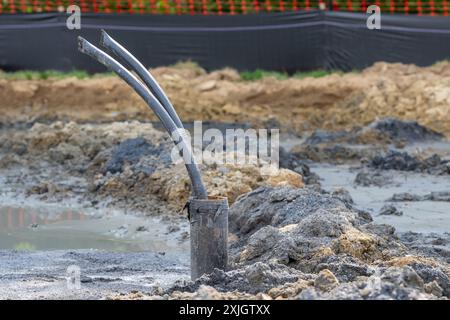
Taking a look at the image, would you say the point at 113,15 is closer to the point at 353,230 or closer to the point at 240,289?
the point at 353,230

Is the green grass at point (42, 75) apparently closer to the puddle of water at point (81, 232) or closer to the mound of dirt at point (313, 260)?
the puddle of water at point (81, 232)

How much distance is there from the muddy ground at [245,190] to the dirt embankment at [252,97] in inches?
1.0

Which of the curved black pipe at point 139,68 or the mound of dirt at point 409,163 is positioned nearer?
the curved black pipe at point 139,68

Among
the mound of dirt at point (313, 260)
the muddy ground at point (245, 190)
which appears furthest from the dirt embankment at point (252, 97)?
the mound of dirt at point (313, 260)

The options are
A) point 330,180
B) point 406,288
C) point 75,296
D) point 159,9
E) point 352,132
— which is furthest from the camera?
point 159,9

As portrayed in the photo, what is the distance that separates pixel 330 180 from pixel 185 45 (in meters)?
7.40

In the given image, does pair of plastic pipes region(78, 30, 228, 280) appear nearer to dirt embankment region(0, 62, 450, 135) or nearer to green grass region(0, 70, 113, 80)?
dirt embankment region(0, 62, 450, 135)

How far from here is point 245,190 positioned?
33.1 feet

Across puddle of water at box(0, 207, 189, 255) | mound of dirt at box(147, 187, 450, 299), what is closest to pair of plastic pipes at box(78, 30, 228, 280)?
mound of dirt at box(147, 187, 450, 299)

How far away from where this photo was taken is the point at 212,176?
10406mm

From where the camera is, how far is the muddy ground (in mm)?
6105

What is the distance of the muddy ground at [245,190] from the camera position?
20.0 ft

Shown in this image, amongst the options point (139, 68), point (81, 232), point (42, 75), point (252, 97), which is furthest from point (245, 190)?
point (42, 75)

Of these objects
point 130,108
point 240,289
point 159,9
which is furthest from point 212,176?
point 159,9
